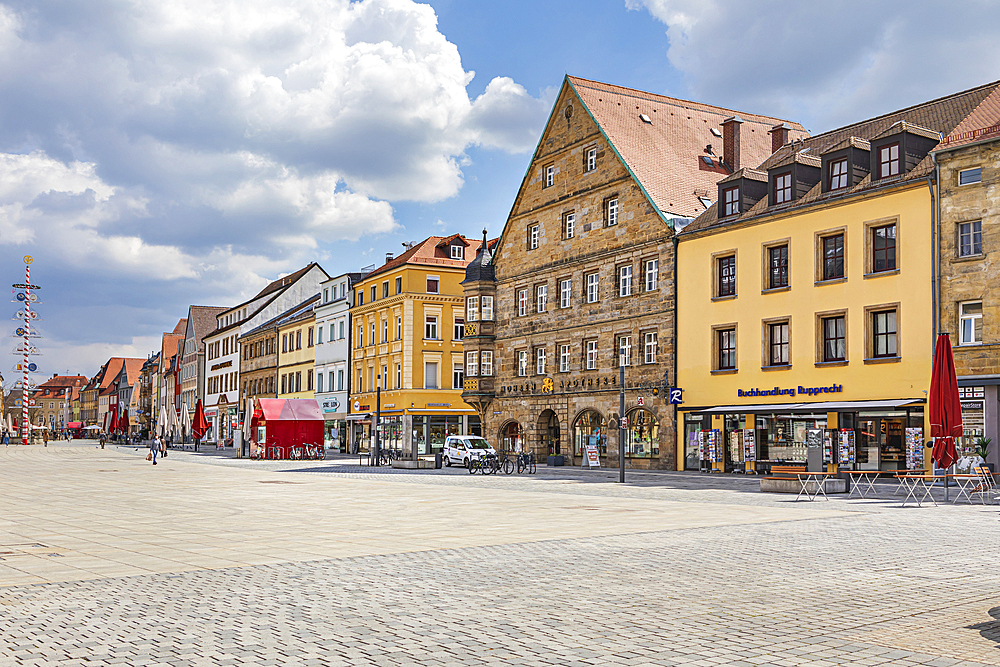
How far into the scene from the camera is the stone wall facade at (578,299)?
1753 inches

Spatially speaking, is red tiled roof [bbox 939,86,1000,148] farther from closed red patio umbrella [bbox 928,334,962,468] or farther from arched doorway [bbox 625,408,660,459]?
arched doorway [bbox 625,408,660,459]

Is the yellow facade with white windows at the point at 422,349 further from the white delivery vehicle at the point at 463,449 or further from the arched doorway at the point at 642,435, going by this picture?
the arched doorway at the point at 642,435

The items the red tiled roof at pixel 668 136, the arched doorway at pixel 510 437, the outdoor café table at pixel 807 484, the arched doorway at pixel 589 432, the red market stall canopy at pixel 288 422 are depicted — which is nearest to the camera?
the outdoor café table at pixel 807 484

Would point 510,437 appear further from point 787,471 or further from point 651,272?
point 787,471

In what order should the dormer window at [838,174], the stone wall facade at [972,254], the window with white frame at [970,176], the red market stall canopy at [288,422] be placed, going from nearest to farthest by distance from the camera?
the stone wall facade at [972,254] < the window with white frame at [970,176] < the dormer window at [838,174] < the red market stall canopy at [288,422]

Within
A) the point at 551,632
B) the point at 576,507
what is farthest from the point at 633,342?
the point at 551,632

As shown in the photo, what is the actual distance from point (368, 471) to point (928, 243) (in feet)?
80.9

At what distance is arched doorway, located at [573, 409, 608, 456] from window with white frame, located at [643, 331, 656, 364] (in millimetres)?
4421

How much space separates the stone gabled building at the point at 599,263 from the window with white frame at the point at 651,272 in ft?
0.18

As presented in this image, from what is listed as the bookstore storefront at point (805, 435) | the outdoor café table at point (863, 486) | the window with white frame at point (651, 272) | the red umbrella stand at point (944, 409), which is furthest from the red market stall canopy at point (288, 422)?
the red umbrella stand at point (944, 409)

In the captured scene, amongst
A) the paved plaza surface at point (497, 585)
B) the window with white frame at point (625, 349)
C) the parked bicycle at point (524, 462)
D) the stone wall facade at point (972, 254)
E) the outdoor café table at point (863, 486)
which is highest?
the stone wall facade at point (972, 254)

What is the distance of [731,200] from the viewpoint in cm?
4169

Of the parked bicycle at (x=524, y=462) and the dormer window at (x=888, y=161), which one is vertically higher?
the dormer window at (x=888, y=161)

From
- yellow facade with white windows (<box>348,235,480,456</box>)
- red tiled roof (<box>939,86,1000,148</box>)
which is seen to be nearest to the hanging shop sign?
red tiled roof (<box>939,86,1000,148</box>)
